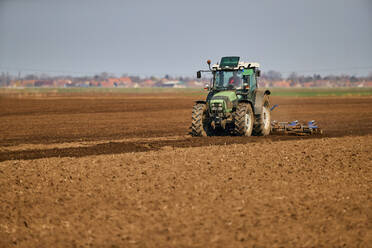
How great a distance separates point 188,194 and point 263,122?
9752 mm

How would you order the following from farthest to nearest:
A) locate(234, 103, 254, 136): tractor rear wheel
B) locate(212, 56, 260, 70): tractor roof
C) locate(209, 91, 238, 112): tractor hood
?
1. locate(212, 56, 260, 70): tractor roof
2. locate(234, 103, 254, 136): tractor rear wheel
3. locate(209, 91, 238, 112): tractor hood

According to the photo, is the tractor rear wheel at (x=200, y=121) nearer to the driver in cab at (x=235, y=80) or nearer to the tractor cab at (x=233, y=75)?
the tractor cab at (x=233, y=75)

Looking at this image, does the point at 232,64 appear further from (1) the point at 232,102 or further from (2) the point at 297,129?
(2) the point at 297,129

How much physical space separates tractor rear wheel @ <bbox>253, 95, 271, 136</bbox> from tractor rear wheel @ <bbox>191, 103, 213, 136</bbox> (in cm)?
174

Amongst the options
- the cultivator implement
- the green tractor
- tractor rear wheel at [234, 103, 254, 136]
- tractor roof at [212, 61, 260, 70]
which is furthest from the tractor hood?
the cultivator implement

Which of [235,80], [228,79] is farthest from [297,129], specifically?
[228,79]

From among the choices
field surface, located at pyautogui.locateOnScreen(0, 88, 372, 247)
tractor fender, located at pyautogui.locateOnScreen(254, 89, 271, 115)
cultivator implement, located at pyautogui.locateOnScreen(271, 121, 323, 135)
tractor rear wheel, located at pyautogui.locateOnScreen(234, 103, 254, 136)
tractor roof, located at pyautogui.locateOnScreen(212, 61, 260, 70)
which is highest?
tractor roof, located at pyautogui.locateOnScreen(212, 61, 260, 70)

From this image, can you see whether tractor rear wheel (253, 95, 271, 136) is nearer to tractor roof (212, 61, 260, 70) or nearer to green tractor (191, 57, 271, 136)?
green tractor (191, 57, 271, 136)

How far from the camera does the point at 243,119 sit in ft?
54.4

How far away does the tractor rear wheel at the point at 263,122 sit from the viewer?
17906 mm

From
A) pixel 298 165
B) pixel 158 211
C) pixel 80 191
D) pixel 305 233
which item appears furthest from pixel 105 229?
pixel 298 165

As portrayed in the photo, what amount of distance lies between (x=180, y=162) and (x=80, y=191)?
347 cm

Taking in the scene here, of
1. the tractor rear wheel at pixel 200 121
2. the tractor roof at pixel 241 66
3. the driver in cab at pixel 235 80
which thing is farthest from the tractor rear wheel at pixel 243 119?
the tractor roof at pixel 241 66

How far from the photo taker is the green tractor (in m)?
16.6
